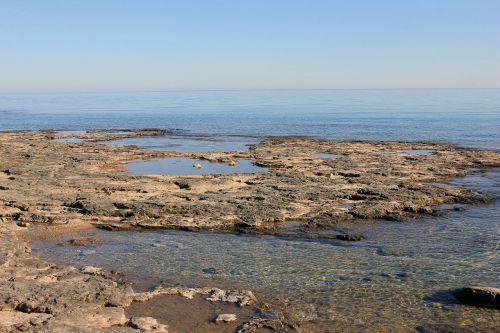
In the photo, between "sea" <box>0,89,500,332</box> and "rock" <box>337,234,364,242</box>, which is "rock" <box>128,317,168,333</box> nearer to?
"sea" <box>0,89,500,332</box>

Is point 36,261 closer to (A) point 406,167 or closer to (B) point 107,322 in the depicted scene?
(B) point 107,322

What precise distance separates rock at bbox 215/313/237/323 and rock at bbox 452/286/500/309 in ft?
14.7

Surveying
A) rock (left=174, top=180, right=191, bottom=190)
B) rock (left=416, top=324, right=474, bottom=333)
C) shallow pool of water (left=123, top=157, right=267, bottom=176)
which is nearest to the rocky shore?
rock (left=174, top=180, right=191, bottom=190)

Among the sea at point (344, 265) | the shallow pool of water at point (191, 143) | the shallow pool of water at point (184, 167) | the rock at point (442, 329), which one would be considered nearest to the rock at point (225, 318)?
the sea at point (344, 265)

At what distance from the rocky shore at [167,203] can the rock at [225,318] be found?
4cm

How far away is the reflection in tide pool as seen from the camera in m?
9.28

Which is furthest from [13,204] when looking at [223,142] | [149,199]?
[223,142]

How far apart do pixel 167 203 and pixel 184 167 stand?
910 cm

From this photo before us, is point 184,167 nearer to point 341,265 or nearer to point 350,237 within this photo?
point 350,237

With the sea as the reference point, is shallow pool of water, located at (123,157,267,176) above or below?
above

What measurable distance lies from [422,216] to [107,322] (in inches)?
447

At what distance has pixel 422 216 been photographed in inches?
636

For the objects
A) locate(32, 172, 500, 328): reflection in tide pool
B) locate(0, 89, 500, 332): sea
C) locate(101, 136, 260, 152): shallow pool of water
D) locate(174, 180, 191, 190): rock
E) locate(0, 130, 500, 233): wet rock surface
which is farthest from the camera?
locate(101, 136, 260, 152): shallow pool of water

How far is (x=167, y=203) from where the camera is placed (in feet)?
53.8
